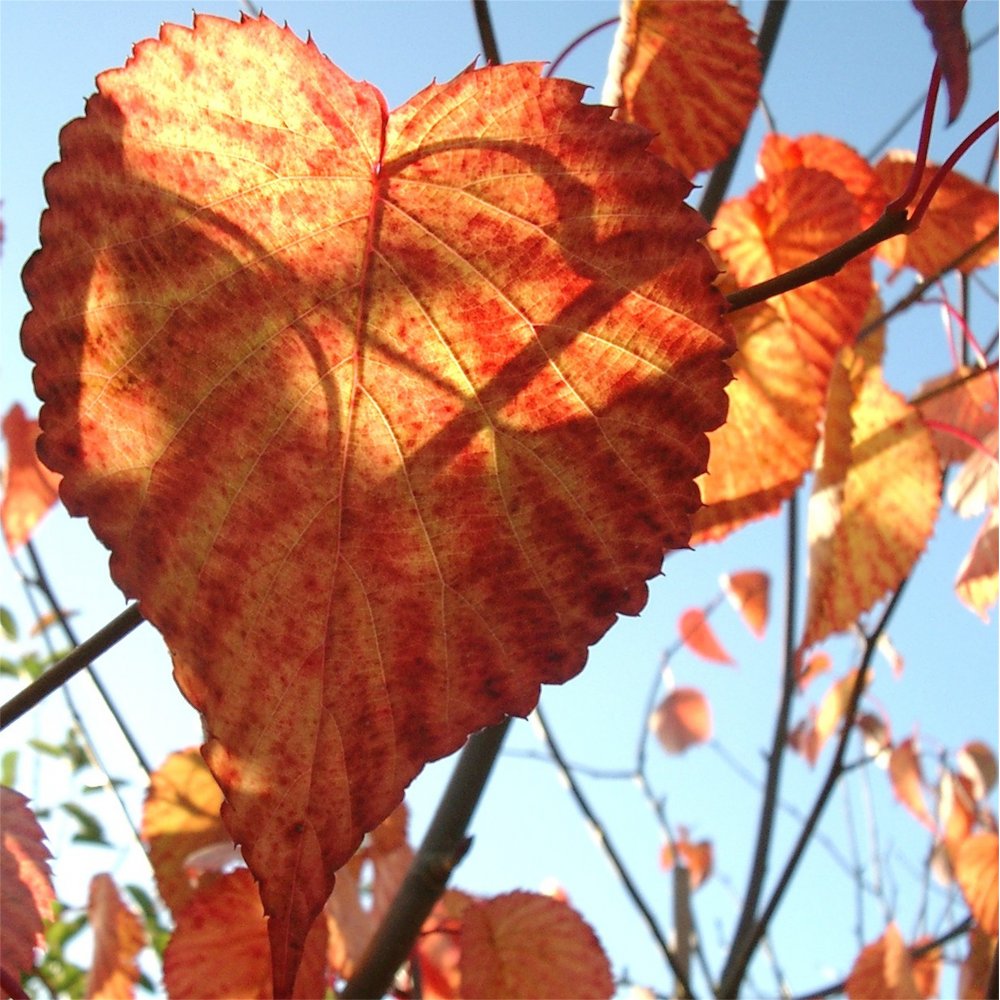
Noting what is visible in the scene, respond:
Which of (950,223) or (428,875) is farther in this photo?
(950,223)

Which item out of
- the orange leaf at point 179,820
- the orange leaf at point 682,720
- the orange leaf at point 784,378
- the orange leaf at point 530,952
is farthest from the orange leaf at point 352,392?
the orange leaf at point 682,720

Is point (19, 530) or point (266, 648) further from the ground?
point (19, 530)

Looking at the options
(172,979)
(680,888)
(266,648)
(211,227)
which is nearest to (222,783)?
(266,648)

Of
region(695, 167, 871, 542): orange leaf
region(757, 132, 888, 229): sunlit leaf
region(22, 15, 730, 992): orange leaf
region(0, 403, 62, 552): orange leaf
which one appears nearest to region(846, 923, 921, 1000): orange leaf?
region(695, 167, 871, 542): orange leaf

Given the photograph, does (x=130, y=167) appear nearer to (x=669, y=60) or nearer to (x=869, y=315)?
Result: (x=669, y=60)

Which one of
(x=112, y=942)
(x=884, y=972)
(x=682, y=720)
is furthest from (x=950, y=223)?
(x=682, y=720)

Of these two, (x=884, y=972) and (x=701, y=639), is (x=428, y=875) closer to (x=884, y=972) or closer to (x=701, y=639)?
(x=884, y=972)

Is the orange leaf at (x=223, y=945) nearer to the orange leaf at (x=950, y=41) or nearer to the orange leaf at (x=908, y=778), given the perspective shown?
the orange leaf at (x=950, y=41)
